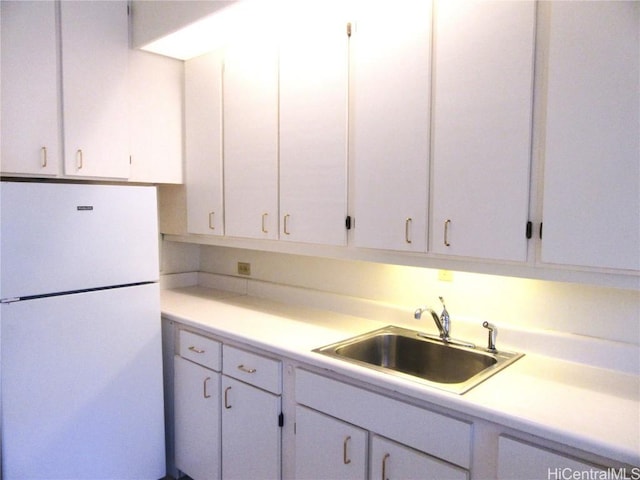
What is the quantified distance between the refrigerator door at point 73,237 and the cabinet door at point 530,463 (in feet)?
5.80

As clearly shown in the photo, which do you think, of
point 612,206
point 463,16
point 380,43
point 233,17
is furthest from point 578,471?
point 233,17

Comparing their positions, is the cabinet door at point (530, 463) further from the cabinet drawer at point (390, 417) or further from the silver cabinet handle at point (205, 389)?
the silver cabinet handle at point (205, 389)

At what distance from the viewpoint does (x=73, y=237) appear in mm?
2061

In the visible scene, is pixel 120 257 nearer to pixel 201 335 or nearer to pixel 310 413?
pixel 201 335

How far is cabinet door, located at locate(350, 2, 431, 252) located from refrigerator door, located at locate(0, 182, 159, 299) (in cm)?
108

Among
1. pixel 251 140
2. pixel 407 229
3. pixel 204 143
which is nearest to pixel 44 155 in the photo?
pixel 204 143

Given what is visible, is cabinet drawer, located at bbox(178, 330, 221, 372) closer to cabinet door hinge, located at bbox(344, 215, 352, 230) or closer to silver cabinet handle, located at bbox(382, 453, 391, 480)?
cabinet door hinge, located at bbox(344, 215, 352, 230)

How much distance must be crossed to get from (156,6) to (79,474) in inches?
88.9

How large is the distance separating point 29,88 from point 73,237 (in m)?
0.72

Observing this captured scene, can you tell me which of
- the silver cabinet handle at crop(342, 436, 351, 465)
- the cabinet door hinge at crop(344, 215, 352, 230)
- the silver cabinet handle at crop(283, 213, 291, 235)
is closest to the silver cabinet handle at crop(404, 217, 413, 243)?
the cabinet door hinge at crop(344, 215, 352, 230)

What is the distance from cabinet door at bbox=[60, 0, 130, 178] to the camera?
2254mm

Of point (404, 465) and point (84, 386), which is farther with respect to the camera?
point (84, 386)

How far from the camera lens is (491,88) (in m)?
1.55

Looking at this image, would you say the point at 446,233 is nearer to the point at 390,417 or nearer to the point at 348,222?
the point at 348,222
